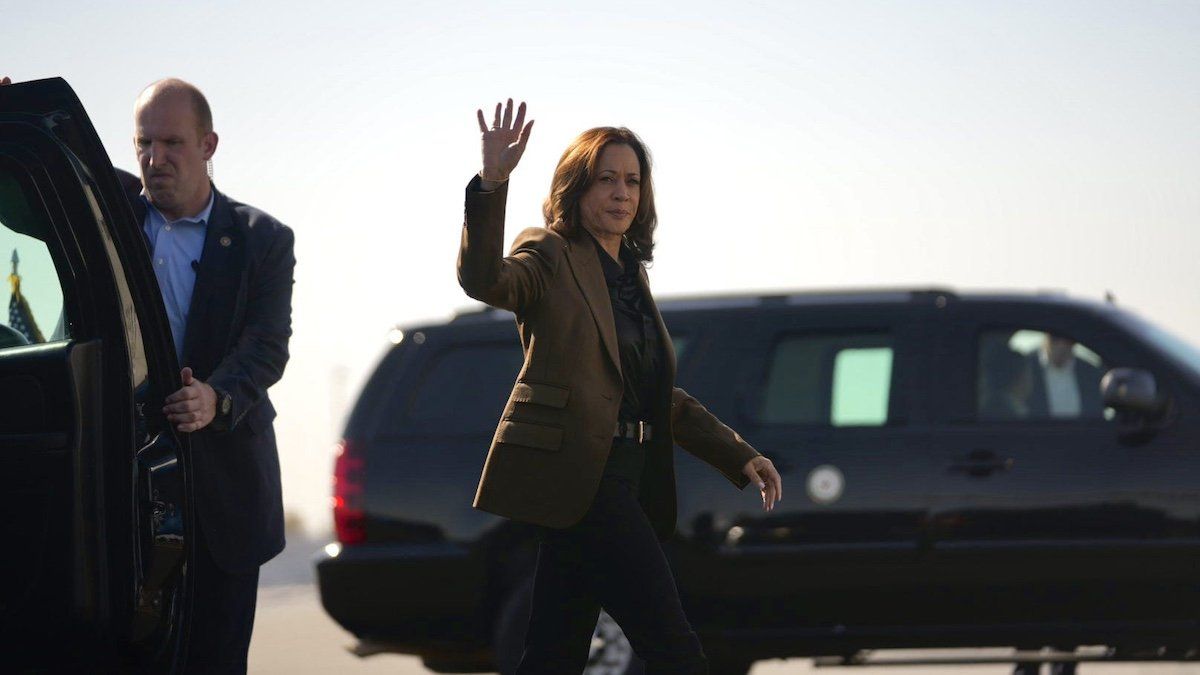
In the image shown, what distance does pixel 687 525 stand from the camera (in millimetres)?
8094

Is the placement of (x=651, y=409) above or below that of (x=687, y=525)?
above

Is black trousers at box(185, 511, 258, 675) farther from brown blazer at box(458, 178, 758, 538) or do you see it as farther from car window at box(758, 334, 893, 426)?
car window at box(758, 334, 893, 426)

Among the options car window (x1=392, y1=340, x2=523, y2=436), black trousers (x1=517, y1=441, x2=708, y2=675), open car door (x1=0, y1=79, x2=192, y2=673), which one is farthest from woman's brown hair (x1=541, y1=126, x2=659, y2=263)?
car window (x1=392, y1=340, x2=523, y2=436)

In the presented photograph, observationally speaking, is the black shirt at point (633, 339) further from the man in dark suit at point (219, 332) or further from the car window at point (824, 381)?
the car window at point (824, 381)

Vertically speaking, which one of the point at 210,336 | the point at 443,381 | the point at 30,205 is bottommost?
the point at 443,381

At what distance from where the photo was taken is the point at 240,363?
432cm

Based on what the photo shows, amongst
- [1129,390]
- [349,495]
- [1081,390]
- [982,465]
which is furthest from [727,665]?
[1129,390]

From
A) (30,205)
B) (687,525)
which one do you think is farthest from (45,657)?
(687,525)

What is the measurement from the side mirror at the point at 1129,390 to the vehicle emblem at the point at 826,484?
1121 millimetres

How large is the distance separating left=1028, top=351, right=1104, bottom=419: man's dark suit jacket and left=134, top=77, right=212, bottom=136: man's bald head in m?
4.61

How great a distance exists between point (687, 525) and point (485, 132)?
4.08m

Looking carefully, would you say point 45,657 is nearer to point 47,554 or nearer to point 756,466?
point 47,554

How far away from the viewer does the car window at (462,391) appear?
8477 mm

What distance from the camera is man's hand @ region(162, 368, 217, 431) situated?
155 inches
